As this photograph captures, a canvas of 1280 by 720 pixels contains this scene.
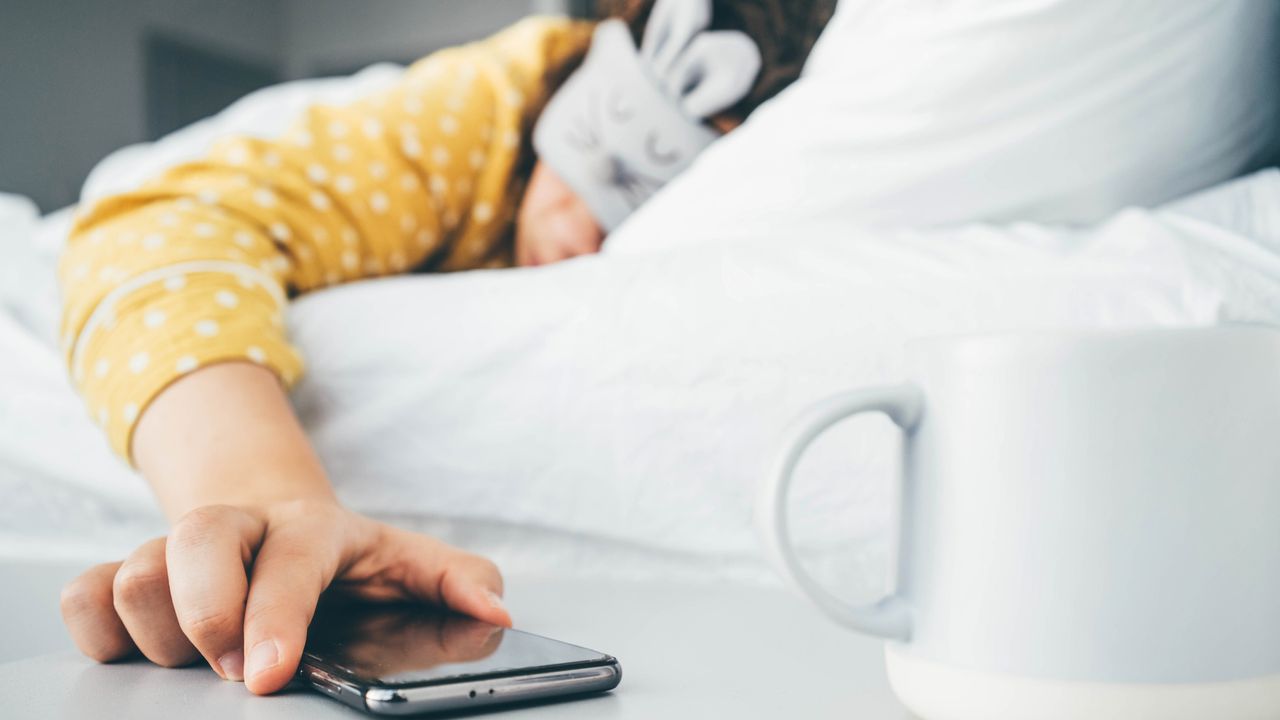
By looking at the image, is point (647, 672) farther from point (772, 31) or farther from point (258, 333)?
point (772, 31)

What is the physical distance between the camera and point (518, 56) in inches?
35.8

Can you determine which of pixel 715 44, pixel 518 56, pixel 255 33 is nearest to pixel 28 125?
pixel 255 33

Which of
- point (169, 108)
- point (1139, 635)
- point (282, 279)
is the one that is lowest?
point (169, 108)

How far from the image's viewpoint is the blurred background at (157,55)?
235cm

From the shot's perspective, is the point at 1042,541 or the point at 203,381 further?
the point at 203,381

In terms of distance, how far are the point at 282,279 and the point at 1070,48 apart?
1.66 feet

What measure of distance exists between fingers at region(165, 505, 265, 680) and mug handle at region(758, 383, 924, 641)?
178 mm

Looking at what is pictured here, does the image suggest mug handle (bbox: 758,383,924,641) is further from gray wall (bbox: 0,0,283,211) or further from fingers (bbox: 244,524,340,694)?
gray wall (bbox: 0,0,283,211)

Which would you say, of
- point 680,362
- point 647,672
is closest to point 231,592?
point 647,672

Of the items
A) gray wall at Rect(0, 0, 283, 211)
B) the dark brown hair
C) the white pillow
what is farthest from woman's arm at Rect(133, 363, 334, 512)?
gray wall at Rect(0, 0, 283, 211)

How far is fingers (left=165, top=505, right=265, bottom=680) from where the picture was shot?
0.31 m

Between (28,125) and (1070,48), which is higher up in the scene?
(1070,48)

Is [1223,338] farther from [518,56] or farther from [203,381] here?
[518,56]

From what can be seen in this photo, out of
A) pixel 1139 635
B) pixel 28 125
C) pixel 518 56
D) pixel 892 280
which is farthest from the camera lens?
pixel 28 125
